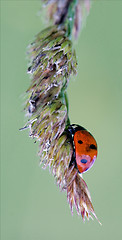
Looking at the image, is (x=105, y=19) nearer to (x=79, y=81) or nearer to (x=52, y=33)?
(x=79, y=81)

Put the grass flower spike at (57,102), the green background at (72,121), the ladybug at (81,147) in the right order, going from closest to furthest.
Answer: the grass flower spike at (57,102) < the ladybug at (81,147) < the green background at (72,121)

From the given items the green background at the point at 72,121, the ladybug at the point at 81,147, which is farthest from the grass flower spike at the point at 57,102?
the green background at the point at 72,121

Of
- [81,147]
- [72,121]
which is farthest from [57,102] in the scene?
[72,121]

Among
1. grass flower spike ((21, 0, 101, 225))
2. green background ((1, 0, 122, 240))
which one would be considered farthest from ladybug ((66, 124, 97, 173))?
green background ((1, 0, 122, 240))

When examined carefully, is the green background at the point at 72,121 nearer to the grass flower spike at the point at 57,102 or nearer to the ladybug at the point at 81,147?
the ladybug at the point at 81,147

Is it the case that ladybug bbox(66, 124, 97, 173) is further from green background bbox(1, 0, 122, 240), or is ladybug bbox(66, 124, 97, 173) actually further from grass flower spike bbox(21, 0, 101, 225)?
green background bbox(1, 0, 122, 240)

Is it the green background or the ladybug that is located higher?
the green background

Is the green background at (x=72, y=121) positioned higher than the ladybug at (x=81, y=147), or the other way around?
the green background at (x=72, y=121)

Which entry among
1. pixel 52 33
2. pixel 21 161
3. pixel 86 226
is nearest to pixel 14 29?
pixel 21 161
